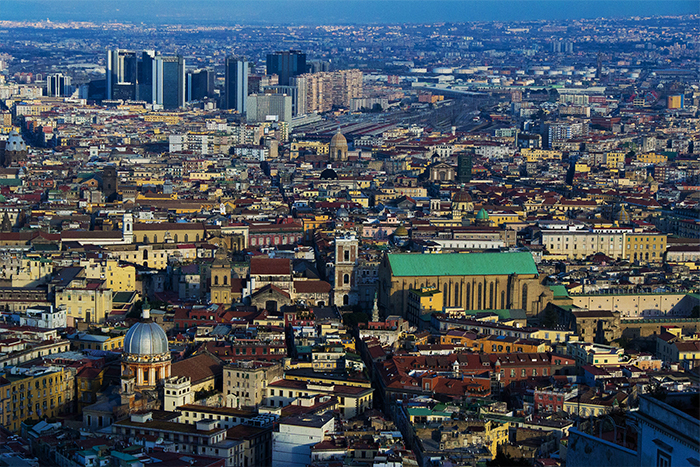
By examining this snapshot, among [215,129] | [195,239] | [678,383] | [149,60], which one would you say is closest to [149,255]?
[195,239]

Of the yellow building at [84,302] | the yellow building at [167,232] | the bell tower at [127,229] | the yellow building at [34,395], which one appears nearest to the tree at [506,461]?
the yellow building at [34,395]

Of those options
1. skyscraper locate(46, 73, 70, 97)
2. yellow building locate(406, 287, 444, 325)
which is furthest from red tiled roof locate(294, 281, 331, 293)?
skyscraper locate(46, 73, 70, 97)

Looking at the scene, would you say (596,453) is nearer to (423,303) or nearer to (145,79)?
(423,303)

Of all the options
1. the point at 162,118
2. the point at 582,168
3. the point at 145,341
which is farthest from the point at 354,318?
the point at 162,118

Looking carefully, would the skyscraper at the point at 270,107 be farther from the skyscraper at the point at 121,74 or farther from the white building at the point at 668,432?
the white building at the point at 668,432

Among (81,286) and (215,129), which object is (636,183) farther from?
(81,286)

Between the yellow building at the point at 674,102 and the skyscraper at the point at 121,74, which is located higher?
the skyscraper at the point at 121,74
